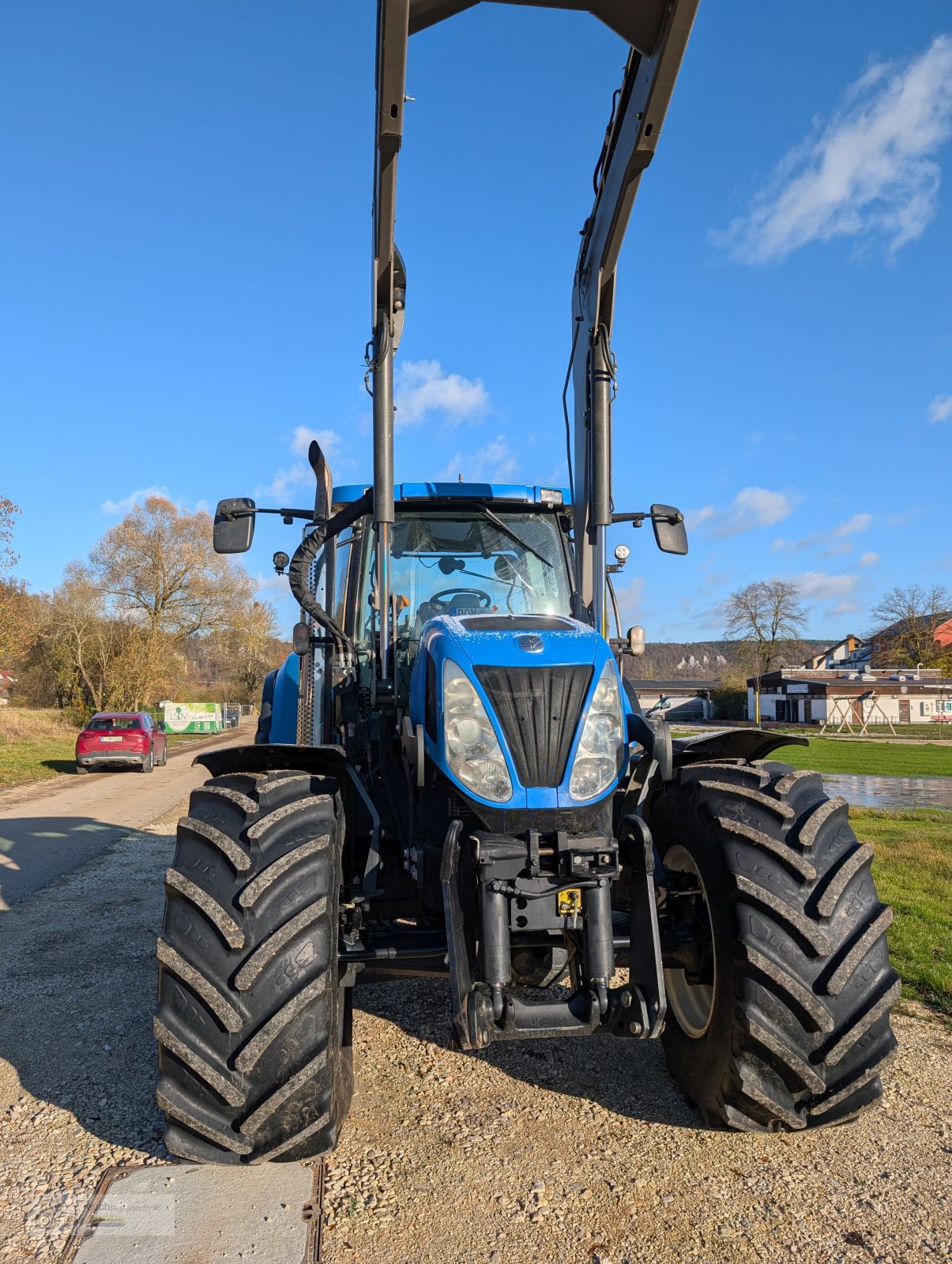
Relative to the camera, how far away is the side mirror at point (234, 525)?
4.73m

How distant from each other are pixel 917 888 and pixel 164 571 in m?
39.2

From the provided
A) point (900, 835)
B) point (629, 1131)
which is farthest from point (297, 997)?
point (900, 835)

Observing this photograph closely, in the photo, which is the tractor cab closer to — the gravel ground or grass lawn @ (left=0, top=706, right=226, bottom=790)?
the gravel ground

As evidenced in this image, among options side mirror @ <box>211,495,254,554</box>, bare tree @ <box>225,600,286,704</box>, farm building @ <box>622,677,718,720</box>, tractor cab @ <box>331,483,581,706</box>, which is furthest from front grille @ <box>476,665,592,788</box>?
farm building @ <box>622,677,718,720</box>

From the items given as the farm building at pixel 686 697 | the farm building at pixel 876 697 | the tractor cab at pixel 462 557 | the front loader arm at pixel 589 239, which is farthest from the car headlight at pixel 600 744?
the farm building at pixel 686 697

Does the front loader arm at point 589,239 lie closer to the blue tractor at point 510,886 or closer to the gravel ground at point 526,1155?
the blue tractor at point 510,886

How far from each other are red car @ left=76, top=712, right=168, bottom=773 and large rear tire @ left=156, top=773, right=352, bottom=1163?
766 inches

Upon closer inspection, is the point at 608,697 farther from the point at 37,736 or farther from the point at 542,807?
the point at 37,736

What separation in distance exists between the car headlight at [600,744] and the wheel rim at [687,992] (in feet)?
1.72

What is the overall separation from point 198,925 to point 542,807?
4.02 ft

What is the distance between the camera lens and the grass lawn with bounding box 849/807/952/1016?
17.3 ft

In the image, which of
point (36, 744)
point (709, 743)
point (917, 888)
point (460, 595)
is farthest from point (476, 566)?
point (36, 744)

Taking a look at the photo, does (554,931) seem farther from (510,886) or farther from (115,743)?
(115,743)

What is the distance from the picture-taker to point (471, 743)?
10.8ft
